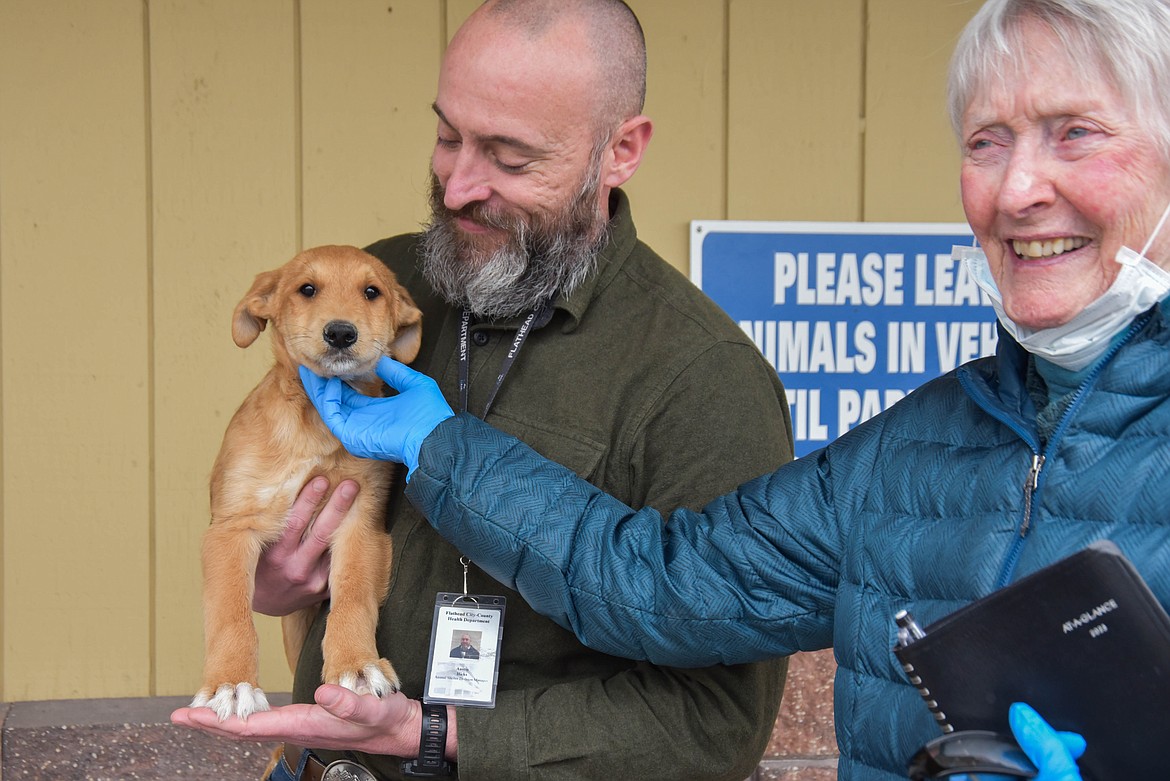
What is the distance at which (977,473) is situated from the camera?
157 cm

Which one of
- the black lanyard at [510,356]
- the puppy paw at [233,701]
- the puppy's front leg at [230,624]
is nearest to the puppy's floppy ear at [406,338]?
the black lanyard at [510,356]

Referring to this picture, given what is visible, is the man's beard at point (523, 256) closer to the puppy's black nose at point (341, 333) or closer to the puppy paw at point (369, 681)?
the puppy's black nose at point (341, 333)

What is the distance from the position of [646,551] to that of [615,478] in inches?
12.3

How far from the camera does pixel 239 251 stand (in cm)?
364

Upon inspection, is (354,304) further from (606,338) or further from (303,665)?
(303,665)

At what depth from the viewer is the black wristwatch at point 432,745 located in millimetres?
2074

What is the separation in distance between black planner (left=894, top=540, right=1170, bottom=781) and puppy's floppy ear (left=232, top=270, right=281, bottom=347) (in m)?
1.65

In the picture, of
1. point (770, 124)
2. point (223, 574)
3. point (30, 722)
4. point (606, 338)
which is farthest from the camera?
point (770, 124)

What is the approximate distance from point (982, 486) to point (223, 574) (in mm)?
1502

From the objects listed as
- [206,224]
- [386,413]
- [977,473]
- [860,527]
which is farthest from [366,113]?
[977,473]

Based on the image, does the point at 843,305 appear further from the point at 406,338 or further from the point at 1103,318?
the point at 1103,318

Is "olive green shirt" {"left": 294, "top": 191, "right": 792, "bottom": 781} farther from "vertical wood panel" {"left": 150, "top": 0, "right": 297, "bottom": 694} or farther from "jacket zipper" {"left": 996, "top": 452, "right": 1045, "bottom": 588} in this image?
"vertical wood panel" {"left": 150, "top": 0, "right": 297, "bottom": 694}

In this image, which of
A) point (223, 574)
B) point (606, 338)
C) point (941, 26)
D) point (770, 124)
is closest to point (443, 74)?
point (606, 338)

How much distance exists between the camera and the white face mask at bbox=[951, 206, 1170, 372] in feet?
4.69
